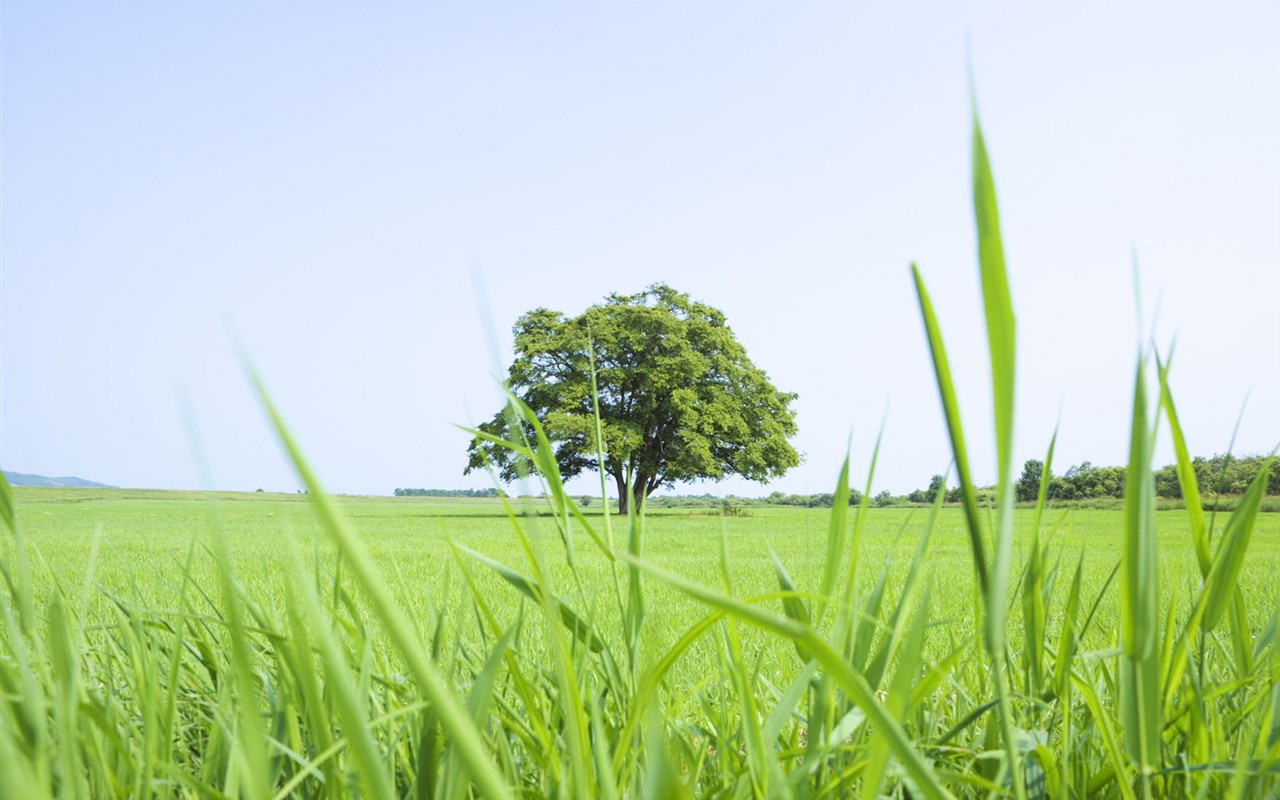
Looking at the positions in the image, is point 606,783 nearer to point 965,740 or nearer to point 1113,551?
point 965,740

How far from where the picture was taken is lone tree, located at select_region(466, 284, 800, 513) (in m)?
28.4

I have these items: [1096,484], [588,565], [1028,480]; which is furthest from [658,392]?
[1028,480]

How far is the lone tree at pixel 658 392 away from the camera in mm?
28406

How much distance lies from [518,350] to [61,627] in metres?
30.4

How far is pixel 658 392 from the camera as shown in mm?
29812

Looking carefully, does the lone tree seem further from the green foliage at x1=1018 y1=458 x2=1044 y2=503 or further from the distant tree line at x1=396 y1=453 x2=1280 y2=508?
the green foliage at x1=1018 y1=458 x2=1044 y2=503

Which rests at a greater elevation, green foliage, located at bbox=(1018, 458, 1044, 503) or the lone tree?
the lone tree

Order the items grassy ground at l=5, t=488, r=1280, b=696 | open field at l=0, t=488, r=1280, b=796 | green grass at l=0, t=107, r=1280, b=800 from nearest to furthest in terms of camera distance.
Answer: green grass at l=0, t=107, r=1280, b=800, open field at l=0, t=488, r=1280, b=796, grassy ground at l=5, t=488, r=1280, b=696

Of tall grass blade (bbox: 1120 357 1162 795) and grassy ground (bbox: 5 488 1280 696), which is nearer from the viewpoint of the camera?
tall grass blade (bbox: 1120 357 1162 795)

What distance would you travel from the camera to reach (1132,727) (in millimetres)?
518

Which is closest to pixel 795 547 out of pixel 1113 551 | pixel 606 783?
pixel 1113 551

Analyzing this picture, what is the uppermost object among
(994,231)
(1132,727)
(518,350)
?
(518,350)

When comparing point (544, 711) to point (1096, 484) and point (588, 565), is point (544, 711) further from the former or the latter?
point (1096, 484)

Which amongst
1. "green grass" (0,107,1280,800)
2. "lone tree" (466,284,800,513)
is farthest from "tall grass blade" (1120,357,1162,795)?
"lone tree" (466,284,800,513)
